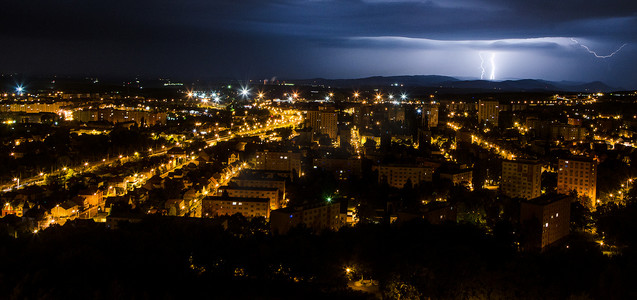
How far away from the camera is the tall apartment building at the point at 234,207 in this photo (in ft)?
28.1

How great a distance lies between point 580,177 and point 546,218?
267 centimetres

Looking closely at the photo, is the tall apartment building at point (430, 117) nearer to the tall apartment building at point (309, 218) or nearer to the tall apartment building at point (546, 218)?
the tall apartment building at point (546, 218)

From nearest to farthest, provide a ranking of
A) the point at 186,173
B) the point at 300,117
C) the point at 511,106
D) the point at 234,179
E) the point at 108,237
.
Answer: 1. the point at 108,237
2. the point at 234,179
3. the point at 186,173
4. the point at 300,117
5. the point at 511,106

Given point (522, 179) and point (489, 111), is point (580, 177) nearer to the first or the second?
point (522, 179)

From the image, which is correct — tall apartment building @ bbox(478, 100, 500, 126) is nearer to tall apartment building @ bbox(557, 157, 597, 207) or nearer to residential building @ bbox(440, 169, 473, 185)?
residential building @ bbox(440, 169, 473, 185)

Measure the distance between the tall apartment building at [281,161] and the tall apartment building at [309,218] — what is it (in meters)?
3.78

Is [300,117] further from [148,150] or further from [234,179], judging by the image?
[234,179]

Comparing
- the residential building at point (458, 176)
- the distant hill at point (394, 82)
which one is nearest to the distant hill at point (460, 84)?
the distant hill at point (394, 82)

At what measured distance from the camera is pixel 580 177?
33.4 feet

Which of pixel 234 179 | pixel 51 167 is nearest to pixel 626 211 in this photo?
pixel 234 179

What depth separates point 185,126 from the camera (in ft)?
65.6

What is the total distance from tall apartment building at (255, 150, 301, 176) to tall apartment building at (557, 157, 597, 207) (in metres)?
4.93

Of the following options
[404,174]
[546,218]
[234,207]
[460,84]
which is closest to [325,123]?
[404,174]

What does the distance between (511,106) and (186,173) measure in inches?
750
